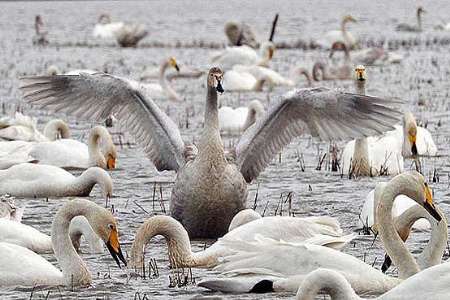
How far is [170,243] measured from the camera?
7996 mm

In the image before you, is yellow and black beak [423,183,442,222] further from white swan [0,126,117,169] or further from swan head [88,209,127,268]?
white swan [0,126,117,169]

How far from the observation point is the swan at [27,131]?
46.9ft

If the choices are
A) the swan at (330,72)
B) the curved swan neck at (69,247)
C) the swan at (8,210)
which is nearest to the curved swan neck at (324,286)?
the curved swan neck at (69,247)

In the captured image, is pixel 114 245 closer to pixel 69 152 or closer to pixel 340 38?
pixel 69 152

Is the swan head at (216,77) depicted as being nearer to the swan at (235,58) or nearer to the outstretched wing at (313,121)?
the outstretched wing at (313,121)

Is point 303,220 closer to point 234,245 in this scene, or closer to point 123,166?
point 234,245

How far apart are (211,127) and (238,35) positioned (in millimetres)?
23410

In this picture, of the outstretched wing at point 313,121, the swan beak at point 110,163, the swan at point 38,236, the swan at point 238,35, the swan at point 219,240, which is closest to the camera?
the swan at point 219,240

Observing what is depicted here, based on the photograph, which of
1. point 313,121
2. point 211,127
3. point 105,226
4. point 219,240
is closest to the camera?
point 105,226

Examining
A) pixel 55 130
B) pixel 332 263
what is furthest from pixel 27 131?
pixel 332 263

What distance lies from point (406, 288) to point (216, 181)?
3.55 meters

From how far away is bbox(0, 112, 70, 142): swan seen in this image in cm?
1428

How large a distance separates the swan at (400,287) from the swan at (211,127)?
337 cm

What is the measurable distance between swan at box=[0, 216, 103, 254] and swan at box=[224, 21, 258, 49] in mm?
24042
